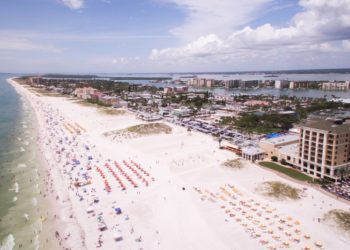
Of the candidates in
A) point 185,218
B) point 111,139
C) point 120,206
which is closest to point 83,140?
point 111,139

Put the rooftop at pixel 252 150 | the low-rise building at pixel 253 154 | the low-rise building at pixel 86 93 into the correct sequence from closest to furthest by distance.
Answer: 1. the low-rise building at pixel 253 154
2. the rooftop at pixel 252 150
3. the low-rise building at pixel 86 93

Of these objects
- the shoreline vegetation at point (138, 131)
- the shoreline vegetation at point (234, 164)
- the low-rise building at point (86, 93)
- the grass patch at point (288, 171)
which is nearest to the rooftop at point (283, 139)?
the grass patch at point (288, 171)

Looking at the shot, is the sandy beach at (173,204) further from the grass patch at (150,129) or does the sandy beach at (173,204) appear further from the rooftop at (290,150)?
the grass patch at (150,129)

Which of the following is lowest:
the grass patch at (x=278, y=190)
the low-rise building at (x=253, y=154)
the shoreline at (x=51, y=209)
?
the shoreline at (x=51, y=209)

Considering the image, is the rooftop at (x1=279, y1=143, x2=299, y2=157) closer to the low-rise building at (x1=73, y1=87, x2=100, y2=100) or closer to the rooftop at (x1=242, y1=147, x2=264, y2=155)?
the rooftop at (x1=242, y1=147, x2=264, y2=155)

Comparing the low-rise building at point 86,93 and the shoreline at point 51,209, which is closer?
the shoreline at point 51,209

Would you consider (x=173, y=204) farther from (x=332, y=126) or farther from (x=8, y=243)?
(x=332, y=126)

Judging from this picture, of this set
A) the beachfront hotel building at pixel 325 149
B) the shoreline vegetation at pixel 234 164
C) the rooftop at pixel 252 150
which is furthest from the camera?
the rooftop at pixel 252 150
